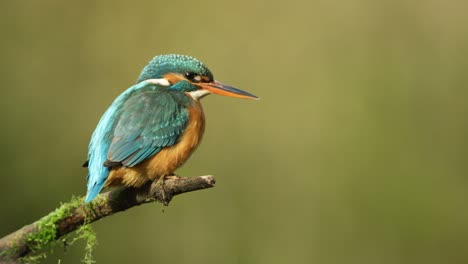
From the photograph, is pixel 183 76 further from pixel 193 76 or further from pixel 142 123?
pixel 142 123

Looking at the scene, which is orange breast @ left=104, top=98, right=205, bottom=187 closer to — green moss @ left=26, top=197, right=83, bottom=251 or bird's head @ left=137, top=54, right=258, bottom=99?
bird's head @ left=137, top=54, right=258, bottom=99

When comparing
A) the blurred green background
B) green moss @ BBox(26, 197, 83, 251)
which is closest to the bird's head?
green moss @ BBox(26, 197, 83, 251)

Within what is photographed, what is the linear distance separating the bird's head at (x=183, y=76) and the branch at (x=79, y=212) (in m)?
0.59

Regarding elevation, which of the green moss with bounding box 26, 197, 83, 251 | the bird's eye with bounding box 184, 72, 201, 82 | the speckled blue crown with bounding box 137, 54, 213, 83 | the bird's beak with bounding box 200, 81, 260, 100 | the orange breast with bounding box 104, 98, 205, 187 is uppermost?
the speckled blue crown with bounding box 137, 54, 213, 83

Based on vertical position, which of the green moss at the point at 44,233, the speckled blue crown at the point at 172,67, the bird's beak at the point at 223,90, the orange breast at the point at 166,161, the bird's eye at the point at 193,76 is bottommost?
the green moss at the point at 44,233

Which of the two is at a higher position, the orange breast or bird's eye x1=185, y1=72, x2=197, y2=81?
bird's eye x1=185, y1=72, x2=197, y2=81

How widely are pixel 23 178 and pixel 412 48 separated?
10.4ft

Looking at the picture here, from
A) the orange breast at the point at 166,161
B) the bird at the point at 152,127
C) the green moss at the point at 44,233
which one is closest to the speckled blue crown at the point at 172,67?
the bird at the point at 152,127

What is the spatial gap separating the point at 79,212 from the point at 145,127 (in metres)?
0.55

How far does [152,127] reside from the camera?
2934 mm

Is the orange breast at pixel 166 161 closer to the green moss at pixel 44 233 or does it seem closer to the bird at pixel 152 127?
the bird at pixel 152 127

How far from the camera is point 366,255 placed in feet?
18.6

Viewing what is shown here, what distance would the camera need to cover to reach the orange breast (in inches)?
109

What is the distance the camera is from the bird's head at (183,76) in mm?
3250
